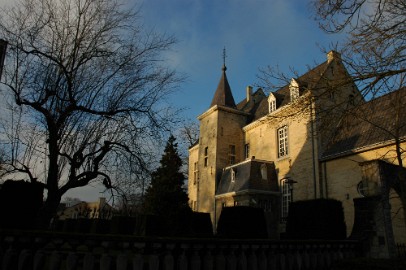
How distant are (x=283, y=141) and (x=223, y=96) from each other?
8773 millimetres

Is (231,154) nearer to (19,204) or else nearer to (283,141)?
(283,141)

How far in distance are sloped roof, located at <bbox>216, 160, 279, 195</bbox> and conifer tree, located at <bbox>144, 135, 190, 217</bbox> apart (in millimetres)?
5890

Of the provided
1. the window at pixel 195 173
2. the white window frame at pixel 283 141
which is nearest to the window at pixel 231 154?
the window at pixel 195 173

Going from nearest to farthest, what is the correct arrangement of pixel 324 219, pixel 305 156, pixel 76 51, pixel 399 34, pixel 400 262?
pixel 399 34, pixel 400 262, pixel 76 51, pixel 324 219, pixel 305 156

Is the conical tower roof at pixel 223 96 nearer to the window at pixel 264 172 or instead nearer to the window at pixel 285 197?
the window at pixel 264 172

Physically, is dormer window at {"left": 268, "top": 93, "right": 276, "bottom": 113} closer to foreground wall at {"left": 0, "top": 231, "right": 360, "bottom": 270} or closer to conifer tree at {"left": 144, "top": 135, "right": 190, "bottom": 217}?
conifer tree at {"left": 144, "top": 135, "right": 190, "bottom": 217}

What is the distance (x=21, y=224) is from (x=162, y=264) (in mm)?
7331

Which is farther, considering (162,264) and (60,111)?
(60,111)

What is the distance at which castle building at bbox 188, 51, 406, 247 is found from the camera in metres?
12.2

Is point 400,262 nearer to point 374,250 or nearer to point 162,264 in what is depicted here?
point 374,250

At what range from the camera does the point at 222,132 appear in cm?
3003

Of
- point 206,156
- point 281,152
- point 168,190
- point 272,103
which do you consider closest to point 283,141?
point 281,152

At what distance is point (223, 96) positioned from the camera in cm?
3198

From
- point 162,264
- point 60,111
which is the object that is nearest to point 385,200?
point 162,264
